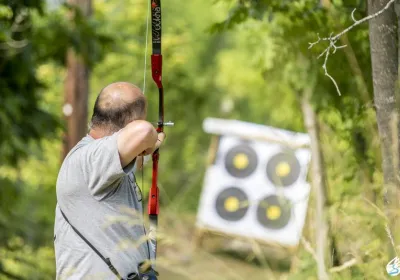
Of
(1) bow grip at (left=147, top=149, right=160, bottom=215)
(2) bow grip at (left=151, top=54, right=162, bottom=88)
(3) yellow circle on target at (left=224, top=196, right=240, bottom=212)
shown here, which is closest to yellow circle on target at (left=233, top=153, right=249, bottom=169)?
(3) yellow circle on target at (left=224, top=196, right=240, bottom=212)

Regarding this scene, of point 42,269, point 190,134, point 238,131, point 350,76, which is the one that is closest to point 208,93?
point 190,134

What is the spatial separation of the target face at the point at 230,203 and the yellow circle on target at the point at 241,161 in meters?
0.34

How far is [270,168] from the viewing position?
12.7m

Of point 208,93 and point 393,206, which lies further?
point 208,93

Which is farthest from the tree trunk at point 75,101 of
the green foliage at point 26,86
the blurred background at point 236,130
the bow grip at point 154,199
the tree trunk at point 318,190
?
the bow grip at point 154,199

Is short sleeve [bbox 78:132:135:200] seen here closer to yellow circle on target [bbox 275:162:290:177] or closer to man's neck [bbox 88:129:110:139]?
man's neck [bbox 88:129:110:139]

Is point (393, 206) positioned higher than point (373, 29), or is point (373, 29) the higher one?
point (373, 29)

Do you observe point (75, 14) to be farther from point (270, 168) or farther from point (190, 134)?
point (190, 134)

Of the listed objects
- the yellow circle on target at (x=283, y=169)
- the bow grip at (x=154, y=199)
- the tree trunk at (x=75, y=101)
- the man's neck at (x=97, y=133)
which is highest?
the man's neck at (x=97, y=133)

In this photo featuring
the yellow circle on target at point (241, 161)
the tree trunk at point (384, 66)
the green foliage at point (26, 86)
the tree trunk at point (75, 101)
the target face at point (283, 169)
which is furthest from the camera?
the yellow circle on target at point (241, 161)

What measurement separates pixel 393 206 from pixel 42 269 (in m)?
6.88

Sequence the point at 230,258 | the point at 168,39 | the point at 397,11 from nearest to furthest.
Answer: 1. the point at 397,11
2. the point at 230,258
3. the point at 168,39

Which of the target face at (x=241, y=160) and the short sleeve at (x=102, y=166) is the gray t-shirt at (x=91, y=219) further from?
the target face at (x=241, y=160)

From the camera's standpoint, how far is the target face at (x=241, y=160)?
1285 cm
